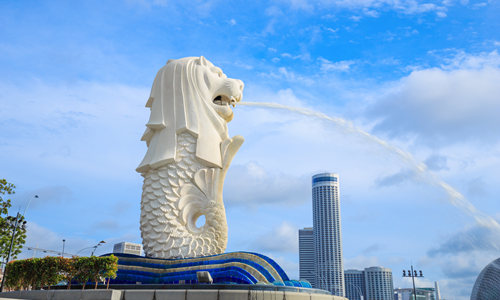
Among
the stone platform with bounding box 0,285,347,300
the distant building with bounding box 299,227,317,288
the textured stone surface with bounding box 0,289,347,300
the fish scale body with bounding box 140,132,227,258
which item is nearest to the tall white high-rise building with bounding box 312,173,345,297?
the distant building with bounding box 299,227,317,288

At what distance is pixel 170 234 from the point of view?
2492 centimetres

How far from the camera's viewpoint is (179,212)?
25.4 m

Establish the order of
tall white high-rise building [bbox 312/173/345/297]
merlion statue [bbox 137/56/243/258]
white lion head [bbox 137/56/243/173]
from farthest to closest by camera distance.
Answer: tall white high-rise building [bbox 312/173/345/297] → white lion head [bbox 137/56/243/173] → merlion statue [bbox 137/56/243/258]

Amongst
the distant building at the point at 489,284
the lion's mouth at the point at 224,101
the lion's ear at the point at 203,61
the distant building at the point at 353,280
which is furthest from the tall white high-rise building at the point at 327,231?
the lion's ear at the point at 203,61

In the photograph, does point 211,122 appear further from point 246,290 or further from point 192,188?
point 246,290

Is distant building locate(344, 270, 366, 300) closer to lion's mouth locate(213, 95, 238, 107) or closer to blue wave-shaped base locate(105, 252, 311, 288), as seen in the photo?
lion's mouth locate(213, 95, 238, 107)

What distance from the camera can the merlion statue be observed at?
25158 millimetres

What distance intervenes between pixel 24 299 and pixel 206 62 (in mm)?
17217

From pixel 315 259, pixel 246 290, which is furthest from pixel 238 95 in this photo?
pixel 315 259

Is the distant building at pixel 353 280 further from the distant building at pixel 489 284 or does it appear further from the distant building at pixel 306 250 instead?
the distant building at pixel 489 284

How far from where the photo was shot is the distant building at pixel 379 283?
85.6 metres

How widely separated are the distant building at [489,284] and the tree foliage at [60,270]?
1485 inches

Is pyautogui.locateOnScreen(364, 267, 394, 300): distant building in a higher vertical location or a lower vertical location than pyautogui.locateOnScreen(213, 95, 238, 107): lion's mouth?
lower

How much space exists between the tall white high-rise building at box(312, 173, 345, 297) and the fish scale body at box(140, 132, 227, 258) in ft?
275
